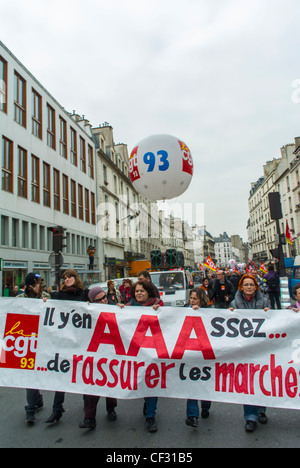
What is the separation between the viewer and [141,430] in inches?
149

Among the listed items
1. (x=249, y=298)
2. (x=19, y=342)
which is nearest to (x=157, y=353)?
(x=249, y=298)

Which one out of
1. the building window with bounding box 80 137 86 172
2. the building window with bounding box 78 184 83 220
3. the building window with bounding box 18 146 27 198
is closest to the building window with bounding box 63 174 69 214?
the building window with bounding box 78 184 83 220

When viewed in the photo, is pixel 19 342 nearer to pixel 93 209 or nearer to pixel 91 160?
pixel 93 209

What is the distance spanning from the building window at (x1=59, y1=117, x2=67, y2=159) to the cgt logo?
923 inches

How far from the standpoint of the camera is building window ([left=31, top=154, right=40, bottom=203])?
21.8 metres

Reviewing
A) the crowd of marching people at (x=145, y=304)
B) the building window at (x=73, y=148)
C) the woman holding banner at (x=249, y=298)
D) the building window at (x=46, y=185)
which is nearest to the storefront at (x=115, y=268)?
the building window at (x=73, y=148)

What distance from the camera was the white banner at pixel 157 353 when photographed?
3814mm

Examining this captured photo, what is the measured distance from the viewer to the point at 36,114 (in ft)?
75.7

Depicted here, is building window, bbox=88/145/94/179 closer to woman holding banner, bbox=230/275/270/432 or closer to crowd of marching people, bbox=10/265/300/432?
crowd of marching people, bbox=10/265/300/432

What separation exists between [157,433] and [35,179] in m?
20.8

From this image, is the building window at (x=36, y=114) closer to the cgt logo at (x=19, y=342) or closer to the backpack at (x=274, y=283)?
the backpack at (x=274, y=283)

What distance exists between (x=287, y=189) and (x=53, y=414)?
43.5m
